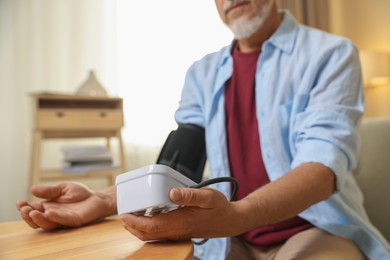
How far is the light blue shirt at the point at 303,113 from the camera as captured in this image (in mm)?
649

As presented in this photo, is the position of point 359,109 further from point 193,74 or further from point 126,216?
point 126,216

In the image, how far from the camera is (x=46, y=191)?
0.58m

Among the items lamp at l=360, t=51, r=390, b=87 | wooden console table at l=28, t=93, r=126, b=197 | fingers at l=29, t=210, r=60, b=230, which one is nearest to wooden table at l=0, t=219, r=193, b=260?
fingers at l=29, t=210, r=60, b=230

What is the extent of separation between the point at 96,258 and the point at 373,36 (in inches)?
102

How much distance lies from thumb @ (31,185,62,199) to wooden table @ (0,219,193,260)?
0.16 feet

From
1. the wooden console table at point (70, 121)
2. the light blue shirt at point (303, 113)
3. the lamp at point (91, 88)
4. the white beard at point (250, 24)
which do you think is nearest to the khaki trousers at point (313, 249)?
the light blue shirt at point (303, 113)

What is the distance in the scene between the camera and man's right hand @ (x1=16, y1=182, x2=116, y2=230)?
1.77 ft

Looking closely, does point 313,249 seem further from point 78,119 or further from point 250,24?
point 78,119

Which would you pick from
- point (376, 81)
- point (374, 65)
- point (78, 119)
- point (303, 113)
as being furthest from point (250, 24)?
point (376, 81)

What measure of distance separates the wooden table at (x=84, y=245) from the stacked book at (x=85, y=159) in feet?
3.44

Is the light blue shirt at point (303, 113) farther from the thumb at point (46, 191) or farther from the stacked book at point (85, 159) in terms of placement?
the stacked book at point (85, 159)

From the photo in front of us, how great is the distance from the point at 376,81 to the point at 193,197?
2.39 m

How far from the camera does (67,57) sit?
1.97 meters

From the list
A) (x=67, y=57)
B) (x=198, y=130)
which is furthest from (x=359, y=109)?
(x=67, y=57)
